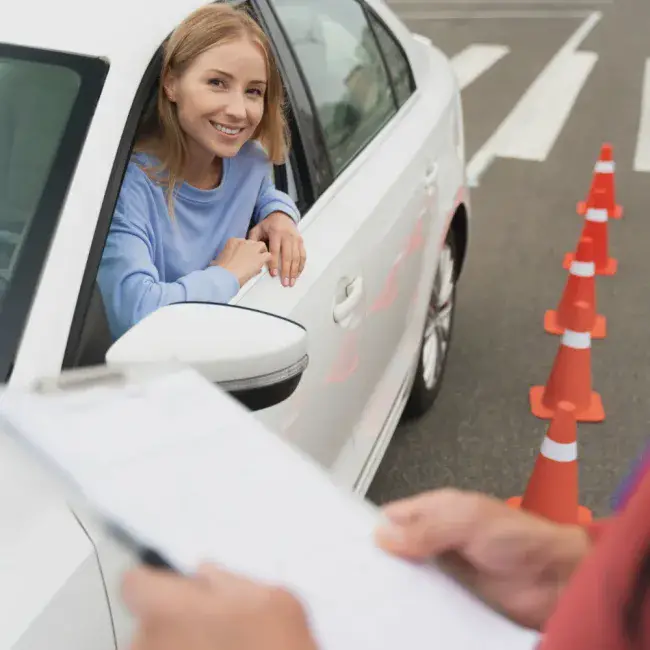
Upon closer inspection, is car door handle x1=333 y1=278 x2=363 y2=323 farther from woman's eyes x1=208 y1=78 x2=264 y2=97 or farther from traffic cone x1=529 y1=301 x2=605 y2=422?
traffic cone x1=529 y1=301 x2=605 y2=422

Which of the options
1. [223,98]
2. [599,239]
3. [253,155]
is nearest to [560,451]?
[253,155]

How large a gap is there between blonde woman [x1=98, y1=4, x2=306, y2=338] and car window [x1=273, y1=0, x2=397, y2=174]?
294 mm

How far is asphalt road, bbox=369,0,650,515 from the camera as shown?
3180 millimetres

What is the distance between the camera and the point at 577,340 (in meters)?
3.10

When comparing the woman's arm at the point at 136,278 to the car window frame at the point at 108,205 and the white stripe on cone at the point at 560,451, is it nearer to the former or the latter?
the car window frame at the point at 108,205

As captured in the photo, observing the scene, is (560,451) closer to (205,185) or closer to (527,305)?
(205,185)

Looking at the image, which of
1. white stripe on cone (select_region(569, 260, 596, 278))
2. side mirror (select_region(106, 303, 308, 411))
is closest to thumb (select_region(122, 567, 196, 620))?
side mirror (select_region(106, 303, 308, 411))

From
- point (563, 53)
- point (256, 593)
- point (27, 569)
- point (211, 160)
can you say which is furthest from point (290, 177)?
point (563, 53)

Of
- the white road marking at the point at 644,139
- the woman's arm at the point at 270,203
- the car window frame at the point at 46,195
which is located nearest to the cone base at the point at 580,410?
the woman's arm at the point at 270,203

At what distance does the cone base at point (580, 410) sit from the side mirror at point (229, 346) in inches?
89.5

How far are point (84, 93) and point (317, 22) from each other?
1210 mm

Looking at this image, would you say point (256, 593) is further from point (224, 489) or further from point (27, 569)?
point (27, 569)

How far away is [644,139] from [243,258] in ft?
20.5

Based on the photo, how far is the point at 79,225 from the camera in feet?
4.54
